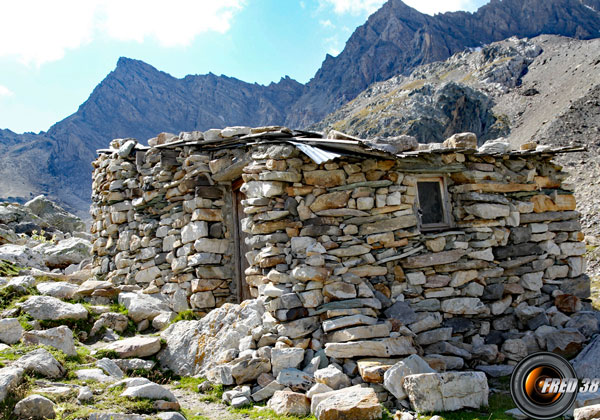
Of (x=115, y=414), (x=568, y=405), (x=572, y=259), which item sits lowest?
(x=568, y=405)

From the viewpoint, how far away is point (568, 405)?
176 inches

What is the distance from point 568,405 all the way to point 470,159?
3914 mm

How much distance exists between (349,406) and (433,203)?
153 inches

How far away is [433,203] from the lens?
716cm

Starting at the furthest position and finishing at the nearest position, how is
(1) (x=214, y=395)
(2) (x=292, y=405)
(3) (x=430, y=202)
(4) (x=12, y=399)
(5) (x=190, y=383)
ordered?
(3) (x=430, y=202), (5) (x=190, y=383), (1) (x=214, y=395), (2) (x=292, y=405), (4) (x=12, y=399)

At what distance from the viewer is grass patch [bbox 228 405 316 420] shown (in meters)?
4.55

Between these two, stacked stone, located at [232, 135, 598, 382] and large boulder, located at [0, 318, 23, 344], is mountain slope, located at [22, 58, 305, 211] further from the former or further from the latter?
stacked stone, located at [232, 135, 598, 382]

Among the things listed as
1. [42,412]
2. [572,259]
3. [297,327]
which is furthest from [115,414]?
[572,259]

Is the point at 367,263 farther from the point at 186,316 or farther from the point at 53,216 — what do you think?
the point at 53,216

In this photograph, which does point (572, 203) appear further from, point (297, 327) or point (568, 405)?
point (297, 327)

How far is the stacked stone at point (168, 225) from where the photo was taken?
7598 millimetres

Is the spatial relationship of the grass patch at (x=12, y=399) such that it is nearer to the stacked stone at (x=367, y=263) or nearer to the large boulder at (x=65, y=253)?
the stacked stone at (x=367, y=263)

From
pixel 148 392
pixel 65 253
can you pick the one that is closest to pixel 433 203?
pixel 148 392

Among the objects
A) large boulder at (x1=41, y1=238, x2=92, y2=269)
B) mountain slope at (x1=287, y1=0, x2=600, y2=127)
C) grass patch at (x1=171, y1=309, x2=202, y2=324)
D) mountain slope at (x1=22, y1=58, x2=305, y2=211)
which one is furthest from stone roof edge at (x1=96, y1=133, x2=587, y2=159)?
mountain slope at (x1=287, y1=0, x2=600, y2=127)
